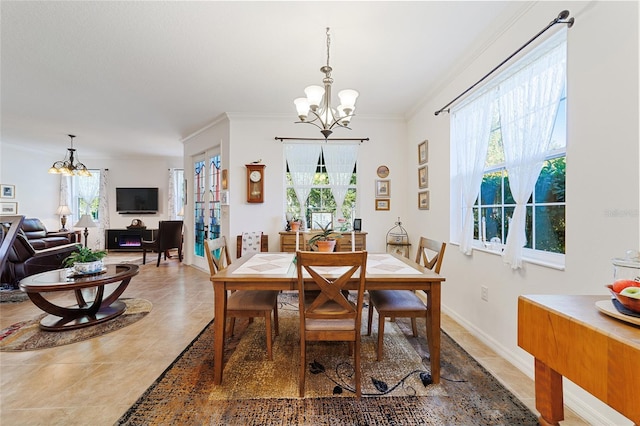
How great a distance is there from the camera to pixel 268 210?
13.4ft

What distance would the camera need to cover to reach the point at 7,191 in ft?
19.0

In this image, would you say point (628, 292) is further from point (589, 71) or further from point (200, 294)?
point (200, 294)

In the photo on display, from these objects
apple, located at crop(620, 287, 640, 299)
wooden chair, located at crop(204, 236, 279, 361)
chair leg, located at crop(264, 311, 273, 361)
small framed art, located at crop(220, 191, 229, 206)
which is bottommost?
chair leg, located at crop(264, 311, 273, 361)

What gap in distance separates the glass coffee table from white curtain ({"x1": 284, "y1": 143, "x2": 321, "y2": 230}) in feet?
7.96

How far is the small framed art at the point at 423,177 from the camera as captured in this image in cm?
333

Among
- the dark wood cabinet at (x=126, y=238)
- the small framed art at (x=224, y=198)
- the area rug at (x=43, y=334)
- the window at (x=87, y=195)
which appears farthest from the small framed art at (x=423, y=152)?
the window at (x=87, y=195)

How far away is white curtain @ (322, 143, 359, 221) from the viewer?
413 centimetres

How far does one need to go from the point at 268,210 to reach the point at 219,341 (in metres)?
2.56

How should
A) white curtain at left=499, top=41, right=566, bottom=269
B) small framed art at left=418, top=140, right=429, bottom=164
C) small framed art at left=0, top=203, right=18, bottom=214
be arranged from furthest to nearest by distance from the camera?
small framed art at left=0, top=203, right=18, bottom=214
small framed art at left=418, top=140, right=429, bottom=164
white curtain at left=499, top=41, right=566, bottom=269

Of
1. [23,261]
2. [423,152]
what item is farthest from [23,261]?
[423,152]

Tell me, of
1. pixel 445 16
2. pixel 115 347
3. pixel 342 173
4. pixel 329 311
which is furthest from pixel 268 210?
pixel 445 16

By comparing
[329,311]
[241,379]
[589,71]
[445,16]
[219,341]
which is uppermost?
[445,16]

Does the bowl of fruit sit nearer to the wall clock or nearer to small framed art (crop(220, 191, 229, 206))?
the wall clock

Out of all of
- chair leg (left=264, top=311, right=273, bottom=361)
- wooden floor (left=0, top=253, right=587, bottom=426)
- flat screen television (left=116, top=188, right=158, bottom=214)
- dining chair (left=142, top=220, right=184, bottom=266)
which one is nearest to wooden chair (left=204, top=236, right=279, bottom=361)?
chair leg (left=264, top=311, right=273, bottom=361)
